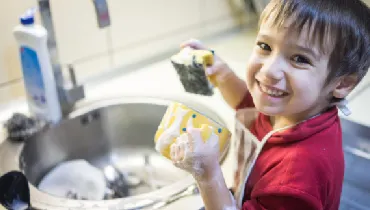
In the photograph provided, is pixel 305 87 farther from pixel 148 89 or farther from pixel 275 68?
pixel 148 89

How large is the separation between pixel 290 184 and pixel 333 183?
0.09 metres

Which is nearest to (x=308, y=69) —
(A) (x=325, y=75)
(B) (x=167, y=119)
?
(A) (x=325, y=75)

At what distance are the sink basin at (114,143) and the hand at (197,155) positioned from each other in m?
0.38

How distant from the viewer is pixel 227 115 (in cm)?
108

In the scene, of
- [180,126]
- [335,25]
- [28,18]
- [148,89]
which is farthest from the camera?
[148,89]

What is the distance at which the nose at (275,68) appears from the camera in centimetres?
65

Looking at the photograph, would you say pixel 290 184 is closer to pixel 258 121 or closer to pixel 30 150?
pixel 258 121

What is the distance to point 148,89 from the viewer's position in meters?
1.24

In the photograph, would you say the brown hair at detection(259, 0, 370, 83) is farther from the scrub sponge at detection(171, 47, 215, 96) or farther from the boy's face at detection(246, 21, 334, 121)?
the scrub sponge at detection(171, 47, 215, 96)

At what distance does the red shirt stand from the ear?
4 cm

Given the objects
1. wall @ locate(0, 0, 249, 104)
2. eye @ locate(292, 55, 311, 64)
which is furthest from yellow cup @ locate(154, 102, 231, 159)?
wall @ locate(0, 0, 249, 104)

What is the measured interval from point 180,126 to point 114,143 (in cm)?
48

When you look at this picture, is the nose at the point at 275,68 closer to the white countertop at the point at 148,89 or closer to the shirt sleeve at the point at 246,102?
the shirt sleeve at the point at 246,102

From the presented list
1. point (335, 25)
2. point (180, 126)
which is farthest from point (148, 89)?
point (335, 25)
